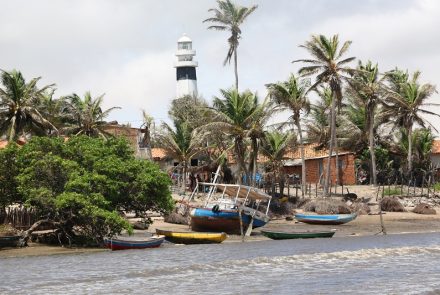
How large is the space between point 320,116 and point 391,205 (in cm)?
1869

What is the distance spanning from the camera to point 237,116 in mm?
50656

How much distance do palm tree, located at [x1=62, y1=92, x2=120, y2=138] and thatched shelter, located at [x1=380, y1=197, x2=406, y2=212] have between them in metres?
22.1

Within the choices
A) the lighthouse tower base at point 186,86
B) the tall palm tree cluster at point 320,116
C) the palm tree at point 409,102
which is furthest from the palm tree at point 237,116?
the lighthouse tower base at point 186,86

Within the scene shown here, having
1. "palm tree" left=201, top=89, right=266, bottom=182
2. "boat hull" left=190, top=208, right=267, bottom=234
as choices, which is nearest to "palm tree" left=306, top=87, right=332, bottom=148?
"palm tree" left=201, top=89, right=266, bottom=182

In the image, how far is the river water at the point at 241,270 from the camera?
22339 millimetres

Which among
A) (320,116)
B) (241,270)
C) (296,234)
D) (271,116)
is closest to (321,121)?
(320,116)

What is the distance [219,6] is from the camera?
6719cm

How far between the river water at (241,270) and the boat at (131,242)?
460 mm

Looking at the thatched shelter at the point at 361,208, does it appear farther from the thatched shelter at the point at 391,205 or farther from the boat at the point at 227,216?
the boat at the point at 227,216

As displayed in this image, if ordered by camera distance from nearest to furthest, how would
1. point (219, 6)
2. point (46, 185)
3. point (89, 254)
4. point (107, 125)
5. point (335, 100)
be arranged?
point (89, 254), point (46, 185), point (335, 100), point (107, 125), point (219, 6)

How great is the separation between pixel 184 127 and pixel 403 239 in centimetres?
2475

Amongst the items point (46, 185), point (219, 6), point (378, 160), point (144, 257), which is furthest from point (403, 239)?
point (219, 6)

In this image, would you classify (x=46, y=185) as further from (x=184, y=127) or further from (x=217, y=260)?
(x=184, y=127)

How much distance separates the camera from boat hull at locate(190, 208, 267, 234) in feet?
135
